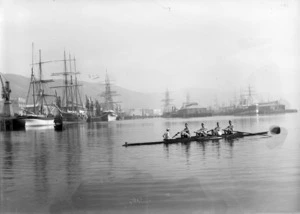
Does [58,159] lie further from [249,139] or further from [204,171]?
[249,139]

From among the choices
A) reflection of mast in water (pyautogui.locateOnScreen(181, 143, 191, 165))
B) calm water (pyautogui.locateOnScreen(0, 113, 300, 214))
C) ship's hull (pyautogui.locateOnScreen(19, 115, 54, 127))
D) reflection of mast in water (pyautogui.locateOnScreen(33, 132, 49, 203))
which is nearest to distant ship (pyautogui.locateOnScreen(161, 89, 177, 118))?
reflection of mast in water (pyautogui.locateOnScreen(181, 143, 191, 165))

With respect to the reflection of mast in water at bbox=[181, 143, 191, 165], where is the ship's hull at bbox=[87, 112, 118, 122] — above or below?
above

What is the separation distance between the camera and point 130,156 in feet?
83.6

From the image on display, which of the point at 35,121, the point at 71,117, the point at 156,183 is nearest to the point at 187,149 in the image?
the point at 156,183

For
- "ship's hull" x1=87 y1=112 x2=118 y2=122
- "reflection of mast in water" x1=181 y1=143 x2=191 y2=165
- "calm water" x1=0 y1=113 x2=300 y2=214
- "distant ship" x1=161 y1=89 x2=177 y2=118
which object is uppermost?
"distant ship" x1=161 y1=89 x2=177 y2=118

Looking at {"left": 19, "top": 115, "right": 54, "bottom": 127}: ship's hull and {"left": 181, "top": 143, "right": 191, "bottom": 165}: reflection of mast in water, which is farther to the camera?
{"left": 19, "top": 115, "right": 54, "bottom": 127}: ship's hull

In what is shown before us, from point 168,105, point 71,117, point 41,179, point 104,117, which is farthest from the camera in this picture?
point 104,117

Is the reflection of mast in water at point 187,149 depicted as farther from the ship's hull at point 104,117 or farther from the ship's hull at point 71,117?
the ship's hull at point 104,117

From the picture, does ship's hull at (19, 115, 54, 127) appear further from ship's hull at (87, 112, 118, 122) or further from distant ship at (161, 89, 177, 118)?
ship's hull at (87, 112, 118, 122)

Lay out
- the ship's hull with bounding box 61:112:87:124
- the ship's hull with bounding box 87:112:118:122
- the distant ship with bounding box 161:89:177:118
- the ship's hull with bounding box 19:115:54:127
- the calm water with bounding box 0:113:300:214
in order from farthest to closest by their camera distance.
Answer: the ship's hull with bounding box 87:112:118:122 → the ship's hull with bounding box 61:112:87:124 → the ship's hull with bounding box 19:115:54:127 → the distant ship with bounding box 161:89:177:118 → the calm water with bounding box 0:113:300:214

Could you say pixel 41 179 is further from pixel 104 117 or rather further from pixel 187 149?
pixel 104 117

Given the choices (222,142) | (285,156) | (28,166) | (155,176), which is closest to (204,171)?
(155,176)

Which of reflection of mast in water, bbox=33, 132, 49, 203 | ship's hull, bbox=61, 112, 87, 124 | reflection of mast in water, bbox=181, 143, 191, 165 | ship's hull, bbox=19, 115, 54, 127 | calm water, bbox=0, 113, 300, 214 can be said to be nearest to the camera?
calm water, bbox=0, 113, 300, 214

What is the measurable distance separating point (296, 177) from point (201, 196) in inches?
217
